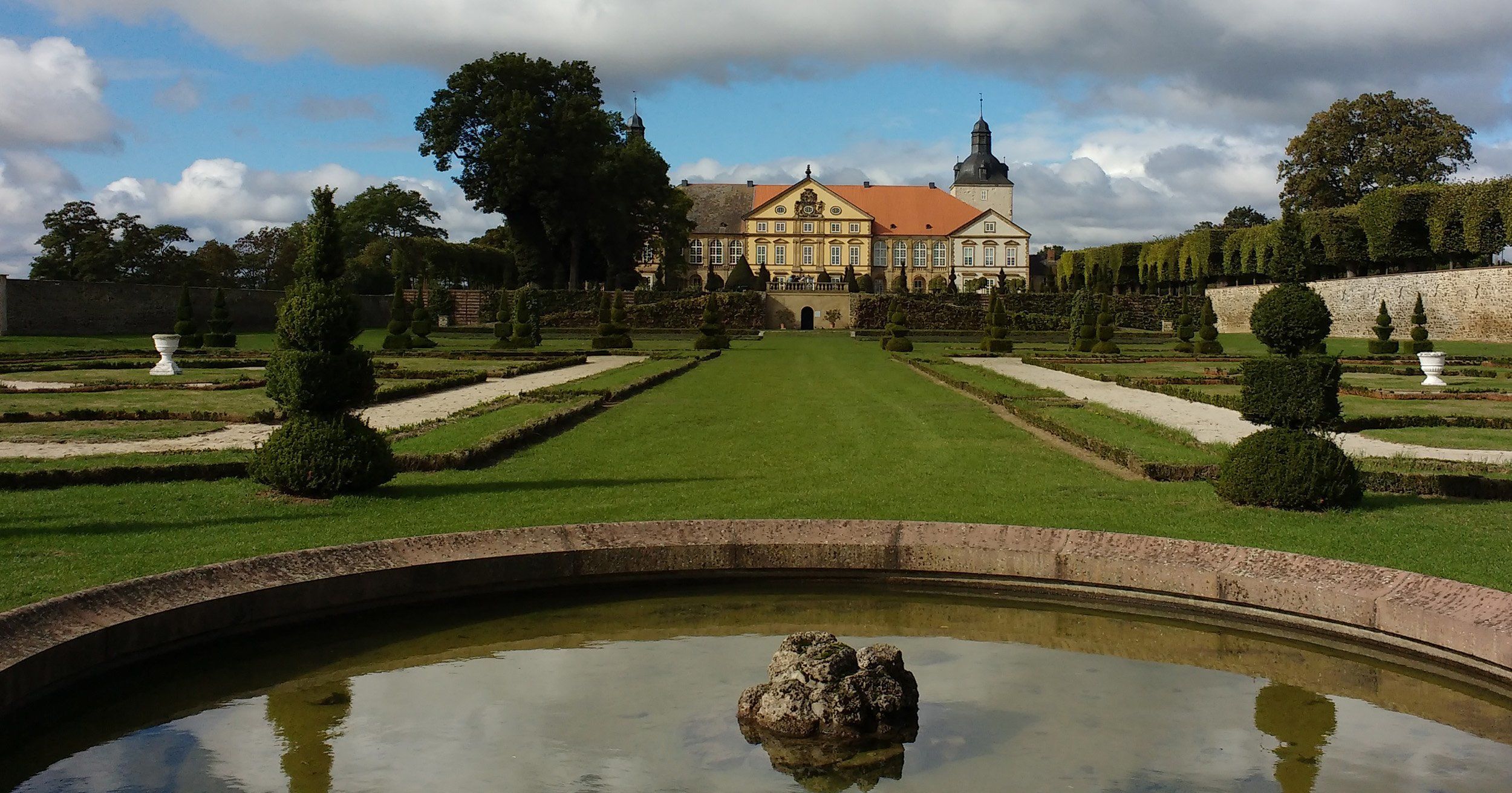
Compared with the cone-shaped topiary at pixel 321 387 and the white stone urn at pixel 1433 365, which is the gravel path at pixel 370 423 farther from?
the white stone urn at pixel 1433 365

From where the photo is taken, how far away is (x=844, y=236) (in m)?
81.2

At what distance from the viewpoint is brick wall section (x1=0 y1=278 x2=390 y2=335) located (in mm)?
33719

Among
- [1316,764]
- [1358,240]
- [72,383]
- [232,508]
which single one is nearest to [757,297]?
[1358,240]

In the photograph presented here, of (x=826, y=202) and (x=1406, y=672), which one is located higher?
(x=826, y=202)

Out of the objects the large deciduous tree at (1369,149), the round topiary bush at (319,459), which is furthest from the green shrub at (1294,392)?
the large deciduous tree at (1369,149)

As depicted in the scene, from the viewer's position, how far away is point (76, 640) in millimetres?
3854

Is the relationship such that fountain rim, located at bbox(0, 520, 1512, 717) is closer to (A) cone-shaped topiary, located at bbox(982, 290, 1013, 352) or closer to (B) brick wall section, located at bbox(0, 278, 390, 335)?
(A) cone-shaped topiary, located at bbox(982, 290, 1013, 352)

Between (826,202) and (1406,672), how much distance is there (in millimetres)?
78209

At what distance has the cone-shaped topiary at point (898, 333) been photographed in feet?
111

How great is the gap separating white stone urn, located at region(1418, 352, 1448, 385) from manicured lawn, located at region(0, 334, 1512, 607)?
10.5 m

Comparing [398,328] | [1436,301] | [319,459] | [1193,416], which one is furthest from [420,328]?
[1436,301]

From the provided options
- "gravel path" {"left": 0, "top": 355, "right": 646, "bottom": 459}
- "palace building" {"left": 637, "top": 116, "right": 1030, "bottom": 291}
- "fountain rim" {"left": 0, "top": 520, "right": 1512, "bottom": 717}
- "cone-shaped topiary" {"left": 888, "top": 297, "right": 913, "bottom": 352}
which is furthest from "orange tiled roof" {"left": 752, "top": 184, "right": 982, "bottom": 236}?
"fountain rim" {"left": 0, "top": 520, "right": 1512, "bottom": 717}

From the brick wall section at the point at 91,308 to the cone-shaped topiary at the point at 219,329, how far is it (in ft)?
11.4

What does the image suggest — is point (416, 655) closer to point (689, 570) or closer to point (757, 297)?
point (689, 570)
